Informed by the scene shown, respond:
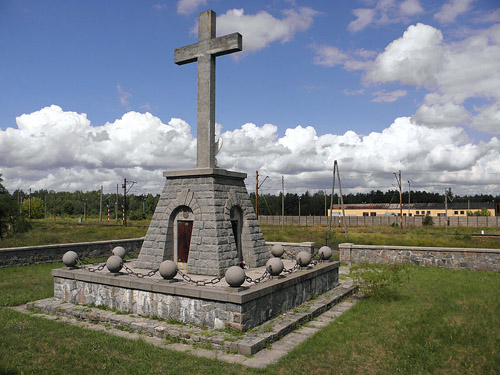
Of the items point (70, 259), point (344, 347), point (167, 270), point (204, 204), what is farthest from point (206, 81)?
point (344, 347)

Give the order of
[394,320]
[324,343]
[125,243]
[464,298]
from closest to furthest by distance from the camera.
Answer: [324,343], [394,320], [464,298], [125,243]

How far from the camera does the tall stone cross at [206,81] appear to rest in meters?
10.3

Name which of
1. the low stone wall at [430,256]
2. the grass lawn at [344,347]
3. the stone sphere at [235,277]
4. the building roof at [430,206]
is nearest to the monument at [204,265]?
the stone sphere at [235,277]

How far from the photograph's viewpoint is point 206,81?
34.3 ft

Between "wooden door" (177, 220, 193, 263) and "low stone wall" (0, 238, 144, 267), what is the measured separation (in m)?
7.46

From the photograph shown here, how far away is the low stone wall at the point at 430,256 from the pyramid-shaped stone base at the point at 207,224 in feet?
17.5

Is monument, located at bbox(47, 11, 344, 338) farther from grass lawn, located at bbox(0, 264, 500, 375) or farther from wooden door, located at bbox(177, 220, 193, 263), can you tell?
grass lawn, located at bbox(0, 264, 500, 375)

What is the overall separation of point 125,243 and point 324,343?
13.1 m

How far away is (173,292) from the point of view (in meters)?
7.59

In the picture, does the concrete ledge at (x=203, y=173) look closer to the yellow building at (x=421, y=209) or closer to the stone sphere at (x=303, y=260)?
the stone sphere at (x=303, y=260)

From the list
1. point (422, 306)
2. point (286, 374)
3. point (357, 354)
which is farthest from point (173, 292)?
point (422, 306)

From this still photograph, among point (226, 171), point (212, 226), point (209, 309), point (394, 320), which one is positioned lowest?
point (394, 320)

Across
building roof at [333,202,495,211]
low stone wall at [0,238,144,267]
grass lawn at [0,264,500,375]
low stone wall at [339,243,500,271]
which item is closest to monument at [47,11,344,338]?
grass lawn at [0,264,500,375]

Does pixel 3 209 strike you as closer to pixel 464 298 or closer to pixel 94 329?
pixel 94 329
